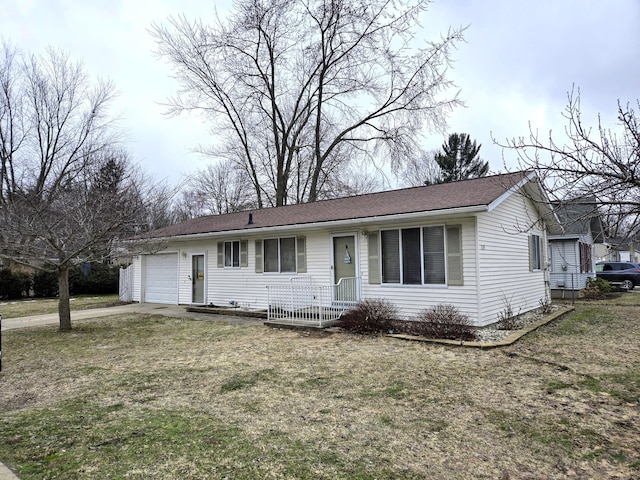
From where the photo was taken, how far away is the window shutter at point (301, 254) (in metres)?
11.2

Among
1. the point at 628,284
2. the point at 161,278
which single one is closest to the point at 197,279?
the point at 161,278

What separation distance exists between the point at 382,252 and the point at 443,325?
2.50 m

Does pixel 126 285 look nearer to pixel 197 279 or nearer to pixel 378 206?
pixel 197 279

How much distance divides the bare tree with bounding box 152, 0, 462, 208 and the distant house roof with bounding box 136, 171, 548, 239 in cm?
932

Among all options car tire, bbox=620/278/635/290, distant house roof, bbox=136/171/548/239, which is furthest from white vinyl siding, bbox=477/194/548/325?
car tire, bbox=620/278/635/290

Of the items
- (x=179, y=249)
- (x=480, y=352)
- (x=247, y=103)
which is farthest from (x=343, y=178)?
(x=480, y=352)

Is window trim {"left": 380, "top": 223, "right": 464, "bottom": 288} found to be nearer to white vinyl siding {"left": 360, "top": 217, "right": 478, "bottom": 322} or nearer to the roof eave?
white vinyl siding {"left": 360, "top": 217, "right": 478, "bottom": 322}

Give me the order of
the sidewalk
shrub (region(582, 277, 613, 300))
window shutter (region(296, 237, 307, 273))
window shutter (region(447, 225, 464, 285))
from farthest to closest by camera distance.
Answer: shrub (region(582, 277, 613, 300)) < window shutter (region(296, 237, 307, 273)) < the sidewalk < window shutter (region(447, 225, 464, 285))

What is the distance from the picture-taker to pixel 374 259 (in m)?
9.69

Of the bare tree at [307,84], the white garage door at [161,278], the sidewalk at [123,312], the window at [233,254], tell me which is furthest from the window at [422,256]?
the bare tree at [307,84]

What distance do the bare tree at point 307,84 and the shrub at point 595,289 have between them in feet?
34.9

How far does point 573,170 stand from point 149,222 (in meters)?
11.0

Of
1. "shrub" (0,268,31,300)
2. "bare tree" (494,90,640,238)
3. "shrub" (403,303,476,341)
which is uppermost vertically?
"bare tree" (494,90,640,238)

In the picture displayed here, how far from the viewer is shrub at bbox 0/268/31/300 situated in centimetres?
1823
